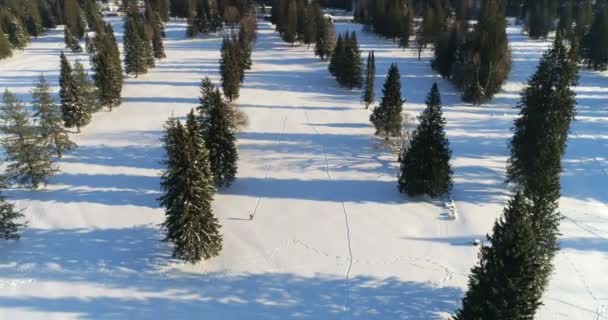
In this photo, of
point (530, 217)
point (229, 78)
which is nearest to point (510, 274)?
point (530, 217)

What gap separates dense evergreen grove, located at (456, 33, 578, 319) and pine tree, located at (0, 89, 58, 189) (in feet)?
114

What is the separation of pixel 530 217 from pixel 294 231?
1509cm

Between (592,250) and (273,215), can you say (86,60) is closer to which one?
(273,215)

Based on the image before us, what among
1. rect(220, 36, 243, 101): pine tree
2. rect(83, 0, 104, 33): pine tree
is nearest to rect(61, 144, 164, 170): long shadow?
rect(220, 36, 243, 101): pine tree

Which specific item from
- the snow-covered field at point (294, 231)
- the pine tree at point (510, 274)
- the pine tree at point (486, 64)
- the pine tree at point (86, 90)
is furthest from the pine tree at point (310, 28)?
the pine tree at point (510, 274)

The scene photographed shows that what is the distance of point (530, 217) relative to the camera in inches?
871

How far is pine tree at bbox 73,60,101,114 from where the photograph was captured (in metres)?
49.7

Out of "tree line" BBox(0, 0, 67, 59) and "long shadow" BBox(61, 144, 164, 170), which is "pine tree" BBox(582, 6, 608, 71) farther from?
"tree line" BBox(0, 0, 67, 59)

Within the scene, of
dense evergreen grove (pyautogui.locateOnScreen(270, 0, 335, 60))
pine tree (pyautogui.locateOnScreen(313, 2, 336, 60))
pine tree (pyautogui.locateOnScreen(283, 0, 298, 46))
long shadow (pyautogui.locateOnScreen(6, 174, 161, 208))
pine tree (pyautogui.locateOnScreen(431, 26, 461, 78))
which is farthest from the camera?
pine tree (pyautogui.locateOnScreen(283, 0, 298, 46))

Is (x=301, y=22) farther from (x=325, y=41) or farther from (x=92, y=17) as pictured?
(x=92, y=17)

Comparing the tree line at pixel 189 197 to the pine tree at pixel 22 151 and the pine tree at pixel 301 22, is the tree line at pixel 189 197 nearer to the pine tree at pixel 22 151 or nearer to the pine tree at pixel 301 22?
the pine tree at pixel 22 151

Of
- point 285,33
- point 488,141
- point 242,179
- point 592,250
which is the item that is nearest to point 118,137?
point 242,179

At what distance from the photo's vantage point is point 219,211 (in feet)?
109

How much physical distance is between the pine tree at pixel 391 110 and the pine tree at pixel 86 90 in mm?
34473
